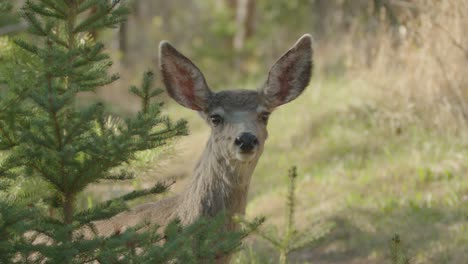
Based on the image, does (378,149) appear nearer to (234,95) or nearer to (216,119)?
(234,95)

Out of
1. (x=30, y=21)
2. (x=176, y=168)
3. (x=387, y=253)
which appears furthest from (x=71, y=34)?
(x=176, y=168)

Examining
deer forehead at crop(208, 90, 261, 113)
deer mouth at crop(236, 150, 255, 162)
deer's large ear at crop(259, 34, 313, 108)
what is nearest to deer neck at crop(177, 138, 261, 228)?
deer mouth at crop(236, 150, 255, 162)

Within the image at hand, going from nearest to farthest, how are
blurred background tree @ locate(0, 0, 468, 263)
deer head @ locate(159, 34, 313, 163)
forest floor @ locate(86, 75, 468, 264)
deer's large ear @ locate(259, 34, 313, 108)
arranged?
deer head @ locate(159, 34, 313, 163) → deer's large ear @ locate(259, 34, 313, 108) → forest floor @ locate(86, 75, 468, 264) → blurred background tree @ locate(0, 0, 468, 263)

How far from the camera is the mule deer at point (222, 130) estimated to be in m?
5.49

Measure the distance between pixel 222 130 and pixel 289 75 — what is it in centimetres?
77

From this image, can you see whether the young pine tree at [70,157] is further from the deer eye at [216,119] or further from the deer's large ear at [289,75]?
the deer's large ear at [289,75]

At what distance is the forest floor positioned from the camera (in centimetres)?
744

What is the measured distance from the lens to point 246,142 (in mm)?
5289

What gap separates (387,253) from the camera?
732 centimetres

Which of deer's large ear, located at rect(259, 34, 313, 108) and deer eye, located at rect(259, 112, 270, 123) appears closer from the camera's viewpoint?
deer eye, located at rect(259, 112, 270, 123)

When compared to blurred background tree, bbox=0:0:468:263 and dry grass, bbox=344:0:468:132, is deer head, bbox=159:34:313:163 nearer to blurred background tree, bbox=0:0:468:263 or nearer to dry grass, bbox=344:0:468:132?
blurred background tree, bbox=0:0:468:263

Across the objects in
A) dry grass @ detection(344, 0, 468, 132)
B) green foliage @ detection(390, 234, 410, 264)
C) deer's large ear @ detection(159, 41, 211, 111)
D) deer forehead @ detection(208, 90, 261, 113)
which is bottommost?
green foliage @ detection(390, 234, 410, 264)

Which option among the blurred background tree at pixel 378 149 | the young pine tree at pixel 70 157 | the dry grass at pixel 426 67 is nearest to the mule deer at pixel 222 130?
the blurred background tree at pixel 378 149

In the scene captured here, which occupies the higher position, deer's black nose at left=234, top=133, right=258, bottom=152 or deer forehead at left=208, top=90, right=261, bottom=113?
deer forehead at left=208, top=90, right=261, bottom=113
